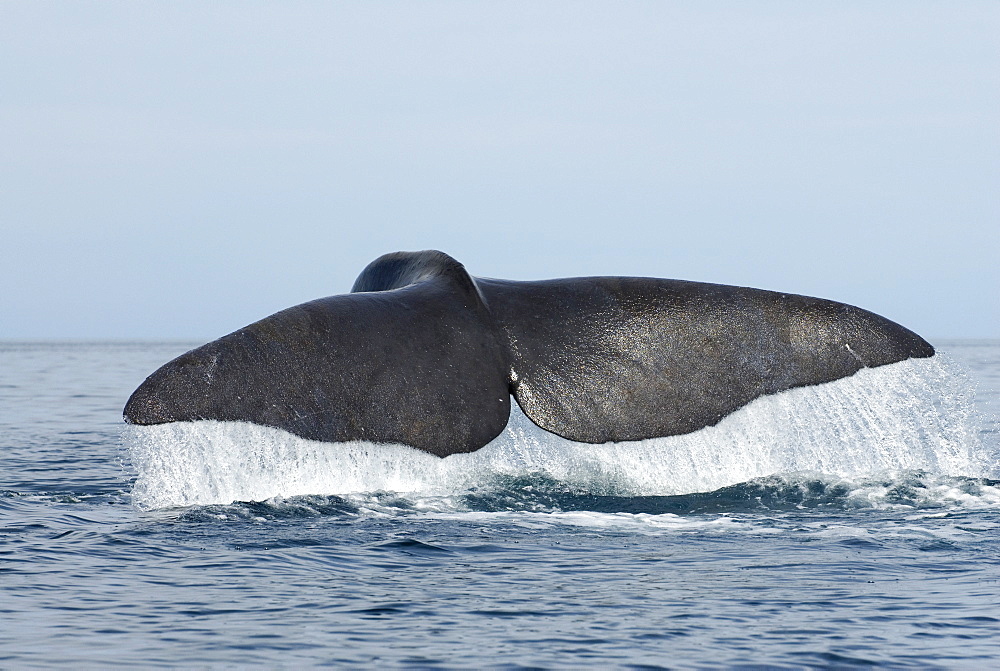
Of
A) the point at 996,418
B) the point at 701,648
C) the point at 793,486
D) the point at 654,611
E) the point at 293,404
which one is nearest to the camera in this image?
the point at 701,648

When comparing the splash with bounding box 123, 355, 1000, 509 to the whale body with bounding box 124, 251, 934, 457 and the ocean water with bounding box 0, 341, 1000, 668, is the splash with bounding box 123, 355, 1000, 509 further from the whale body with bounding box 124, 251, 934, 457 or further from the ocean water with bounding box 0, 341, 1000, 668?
the whale body with bounding box 124, 251, 934, 457

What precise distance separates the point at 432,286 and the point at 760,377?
1.96m

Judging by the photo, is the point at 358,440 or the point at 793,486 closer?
the point at 358,440

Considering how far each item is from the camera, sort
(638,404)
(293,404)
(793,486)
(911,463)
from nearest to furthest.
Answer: (293,404)
(638,404)
(793,486)
(911,463)

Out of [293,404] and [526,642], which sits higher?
[293,404]

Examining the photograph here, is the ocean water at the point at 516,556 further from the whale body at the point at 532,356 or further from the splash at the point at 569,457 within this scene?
the whale body at the point at 532,356

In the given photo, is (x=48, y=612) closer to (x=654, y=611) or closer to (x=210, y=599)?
(x=210, y=599)

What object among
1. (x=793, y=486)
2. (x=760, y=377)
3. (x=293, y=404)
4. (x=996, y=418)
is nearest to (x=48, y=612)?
(x=293, y=404)

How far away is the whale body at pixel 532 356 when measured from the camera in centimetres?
621

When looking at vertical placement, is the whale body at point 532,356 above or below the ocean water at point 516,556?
above

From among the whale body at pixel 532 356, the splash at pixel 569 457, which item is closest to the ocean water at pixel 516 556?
the splash at pixel 569 457

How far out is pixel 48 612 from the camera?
5477mm

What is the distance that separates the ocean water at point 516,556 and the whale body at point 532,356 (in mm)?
158

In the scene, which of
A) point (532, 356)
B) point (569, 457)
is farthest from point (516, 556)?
point (569, 457)
